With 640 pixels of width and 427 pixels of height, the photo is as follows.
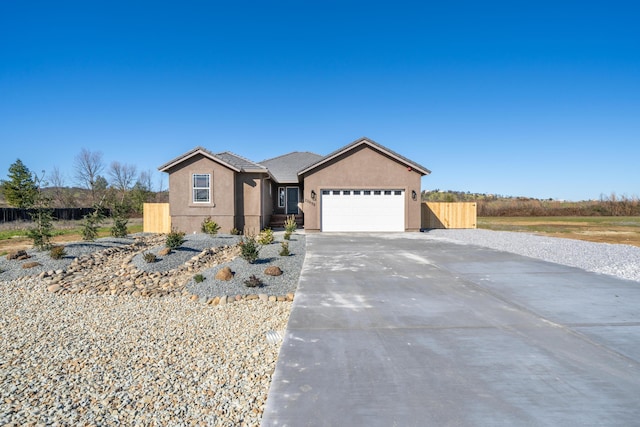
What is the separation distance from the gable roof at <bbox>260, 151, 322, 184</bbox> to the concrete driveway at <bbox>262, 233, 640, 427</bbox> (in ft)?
54.3

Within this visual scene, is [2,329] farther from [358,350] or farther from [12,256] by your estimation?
[12,256]

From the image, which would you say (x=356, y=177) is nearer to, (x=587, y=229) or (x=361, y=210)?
(x=361, y=210)

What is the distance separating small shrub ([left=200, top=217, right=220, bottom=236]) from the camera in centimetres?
1394

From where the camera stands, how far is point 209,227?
14.3 meters

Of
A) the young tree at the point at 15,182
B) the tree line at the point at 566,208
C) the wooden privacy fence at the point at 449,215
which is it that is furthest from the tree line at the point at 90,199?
the tree line at the point at 566,208

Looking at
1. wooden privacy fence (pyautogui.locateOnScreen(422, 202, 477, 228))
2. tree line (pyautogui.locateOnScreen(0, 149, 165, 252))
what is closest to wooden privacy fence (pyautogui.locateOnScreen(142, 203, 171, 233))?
tree line (pyautogui.locateOnScreen(0, 149, 165, 252))

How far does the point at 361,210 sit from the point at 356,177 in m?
1.80

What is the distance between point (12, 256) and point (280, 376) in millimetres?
10940

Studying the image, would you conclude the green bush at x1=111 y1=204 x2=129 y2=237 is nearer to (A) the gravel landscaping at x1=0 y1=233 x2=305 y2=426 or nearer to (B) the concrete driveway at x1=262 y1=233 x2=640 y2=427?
(A) the gravel landscaping at x1=0 y1=233 x2=305 y2=426

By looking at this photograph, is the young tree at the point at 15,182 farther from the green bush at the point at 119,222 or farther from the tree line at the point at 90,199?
the green bush at the point at 119,222

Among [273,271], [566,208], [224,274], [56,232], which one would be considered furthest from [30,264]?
[566,208]

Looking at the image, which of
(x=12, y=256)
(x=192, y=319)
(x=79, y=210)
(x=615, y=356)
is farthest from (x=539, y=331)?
(x=79, y=210)

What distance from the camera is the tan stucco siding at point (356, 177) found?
18.8m

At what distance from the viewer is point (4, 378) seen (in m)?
3.79
